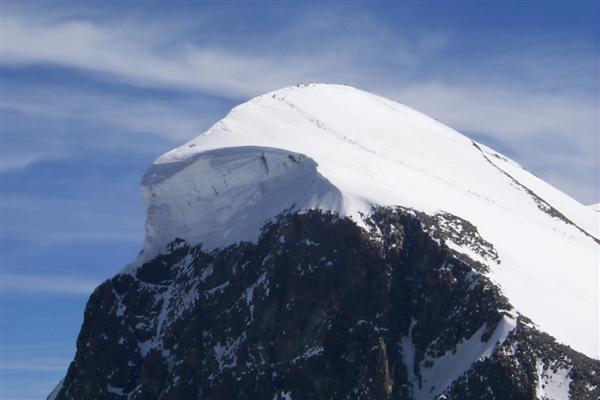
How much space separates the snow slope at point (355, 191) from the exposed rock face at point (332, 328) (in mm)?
2878

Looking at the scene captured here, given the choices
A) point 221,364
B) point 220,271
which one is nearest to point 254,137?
point 220,271

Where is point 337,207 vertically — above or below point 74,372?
above

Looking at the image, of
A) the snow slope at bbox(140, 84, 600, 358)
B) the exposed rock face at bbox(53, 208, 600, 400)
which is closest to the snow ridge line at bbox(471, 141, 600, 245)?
the snow slope at bbox(140, 84, 600, 358)

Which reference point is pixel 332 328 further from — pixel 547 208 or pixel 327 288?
pixel 547 208

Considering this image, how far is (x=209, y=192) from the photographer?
15475 cm

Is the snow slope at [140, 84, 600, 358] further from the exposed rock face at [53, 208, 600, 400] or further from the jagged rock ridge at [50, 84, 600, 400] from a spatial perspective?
the exposed rock face at [53, 208, 600, 400]

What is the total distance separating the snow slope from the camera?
460ft

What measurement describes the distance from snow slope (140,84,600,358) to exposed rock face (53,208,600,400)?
2878 millimetres

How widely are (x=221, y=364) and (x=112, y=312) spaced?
18444 millimetres

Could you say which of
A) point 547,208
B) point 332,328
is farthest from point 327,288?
point 547,208

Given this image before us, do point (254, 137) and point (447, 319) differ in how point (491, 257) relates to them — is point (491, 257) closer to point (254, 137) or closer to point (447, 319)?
point (447, 319)

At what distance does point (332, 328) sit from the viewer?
133000 millimetres

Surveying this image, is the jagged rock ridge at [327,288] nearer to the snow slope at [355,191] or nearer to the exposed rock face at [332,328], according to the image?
the exposed rock face at [332,328]

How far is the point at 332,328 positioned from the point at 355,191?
54.4ft
